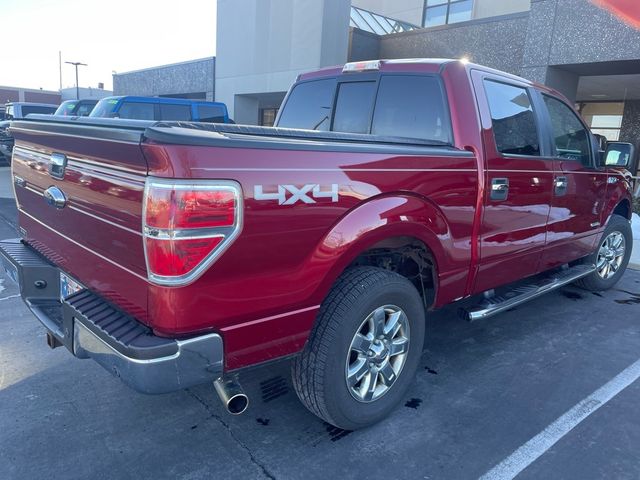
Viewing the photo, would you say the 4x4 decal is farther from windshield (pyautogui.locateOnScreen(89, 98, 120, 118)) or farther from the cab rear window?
windshield (pyautogui.locateOnScreen(89, 98, 120, 118))

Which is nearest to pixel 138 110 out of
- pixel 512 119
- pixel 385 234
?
pixel 512 119

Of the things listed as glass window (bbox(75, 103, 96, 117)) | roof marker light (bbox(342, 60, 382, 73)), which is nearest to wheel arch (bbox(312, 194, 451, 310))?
roof marker light (bbox(342, 60, 382, 73))

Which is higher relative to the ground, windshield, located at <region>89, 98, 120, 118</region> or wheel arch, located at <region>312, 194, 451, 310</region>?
windshield, located at <region>89, 98, 120, 118</region>

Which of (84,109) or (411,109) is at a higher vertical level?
(84,109)

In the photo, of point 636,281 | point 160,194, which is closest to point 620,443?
point 160,194

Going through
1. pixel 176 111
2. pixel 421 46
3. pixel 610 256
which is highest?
pixel 421 46

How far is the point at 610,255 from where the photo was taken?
219 inches

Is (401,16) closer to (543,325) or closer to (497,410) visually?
(543,325)

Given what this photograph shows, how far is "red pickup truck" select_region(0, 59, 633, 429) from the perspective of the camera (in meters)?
1.99

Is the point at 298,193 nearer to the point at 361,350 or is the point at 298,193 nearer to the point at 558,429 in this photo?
the point at 361,350

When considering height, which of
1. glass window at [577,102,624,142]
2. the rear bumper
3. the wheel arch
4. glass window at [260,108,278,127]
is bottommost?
the rear bumper

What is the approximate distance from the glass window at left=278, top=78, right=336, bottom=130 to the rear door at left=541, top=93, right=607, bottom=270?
179 cm

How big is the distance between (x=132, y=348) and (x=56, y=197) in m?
1.14

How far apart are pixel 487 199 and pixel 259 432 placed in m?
2.04
